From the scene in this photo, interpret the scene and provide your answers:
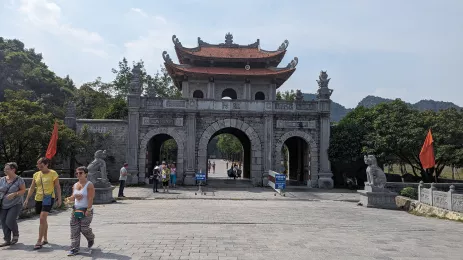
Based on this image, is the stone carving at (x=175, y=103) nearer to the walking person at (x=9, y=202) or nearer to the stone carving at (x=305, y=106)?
the stone carving at (x=305, y=106)

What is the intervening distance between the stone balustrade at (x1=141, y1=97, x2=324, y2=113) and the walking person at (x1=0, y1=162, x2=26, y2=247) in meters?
17.2

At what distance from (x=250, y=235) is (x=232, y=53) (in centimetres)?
2241

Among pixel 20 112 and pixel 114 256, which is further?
pixel 20 112

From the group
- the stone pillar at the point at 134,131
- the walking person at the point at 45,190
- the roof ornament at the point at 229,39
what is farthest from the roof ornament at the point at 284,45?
the walking person at the point at 45,190

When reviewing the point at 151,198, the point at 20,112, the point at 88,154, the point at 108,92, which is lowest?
the point at 151,198

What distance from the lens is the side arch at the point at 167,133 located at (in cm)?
2369

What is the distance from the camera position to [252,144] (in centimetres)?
2441

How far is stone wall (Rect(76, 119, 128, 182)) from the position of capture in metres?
25.1

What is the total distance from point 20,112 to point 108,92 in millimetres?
27824

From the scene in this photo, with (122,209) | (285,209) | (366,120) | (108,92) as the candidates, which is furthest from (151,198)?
(108,92)

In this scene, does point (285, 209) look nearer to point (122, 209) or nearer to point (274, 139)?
point (122, 209)

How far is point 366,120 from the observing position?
26.2 meters

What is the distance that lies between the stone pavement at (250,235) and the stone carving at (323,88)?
1278 centimetres

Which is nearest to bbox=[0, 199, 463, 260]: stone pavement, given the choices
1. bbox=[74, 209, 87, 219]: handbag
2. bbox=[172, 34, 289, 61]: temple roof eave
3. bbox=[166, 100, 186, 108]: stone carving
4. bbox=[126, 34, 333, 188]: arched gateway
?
bbox=[74, 209, 87, 219]: handbag
